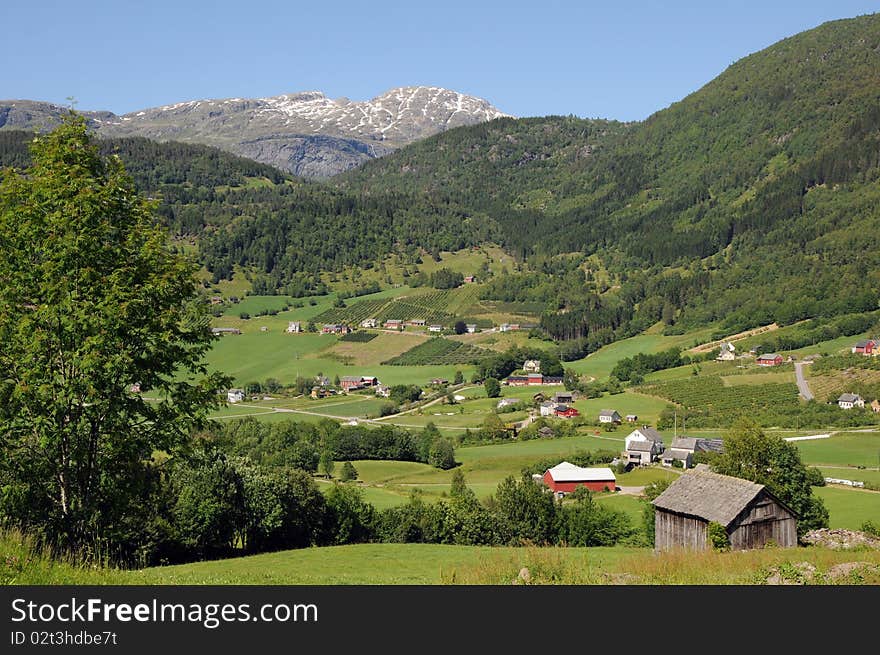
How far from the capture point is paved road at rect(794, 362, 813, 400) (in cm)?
9779

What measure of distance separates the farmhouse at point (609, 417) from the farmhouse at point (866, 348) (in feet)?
143

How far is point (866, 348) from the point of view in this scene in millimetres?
117250

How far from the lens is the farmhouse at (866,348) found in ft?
381

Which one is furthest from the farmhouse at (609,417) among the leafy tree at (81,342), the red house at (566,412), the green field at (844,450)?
the leafy tree at (81,342)

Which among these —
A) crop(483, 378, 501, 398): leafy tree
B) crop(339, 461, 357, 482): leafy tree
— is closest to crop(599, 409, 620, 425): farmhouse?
crop(483, 378, 501, 398): leafy tree

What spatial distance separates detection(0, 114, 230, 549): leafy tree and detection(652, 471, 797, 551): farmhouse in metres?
21.6

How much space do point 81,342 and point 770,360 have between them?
4817 inches

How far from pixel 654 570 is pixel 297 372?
134 metres

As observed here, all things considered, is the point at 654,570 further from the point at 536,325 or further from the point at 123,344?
the point at 536,325

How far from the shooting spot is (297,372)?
470 feet

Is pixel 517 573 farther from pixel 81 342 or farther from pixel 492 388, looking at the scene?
pixel 492 388

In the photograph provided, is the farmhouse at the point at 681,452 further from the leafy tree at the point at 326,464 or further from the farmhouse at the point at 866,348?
the farmhouse at the point at 866,348

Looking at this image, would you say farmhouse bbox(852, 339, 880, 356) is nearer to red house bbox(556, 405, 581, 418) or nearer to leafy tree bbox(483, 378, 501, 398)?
red house bbox(556, 405, 581, 418)
